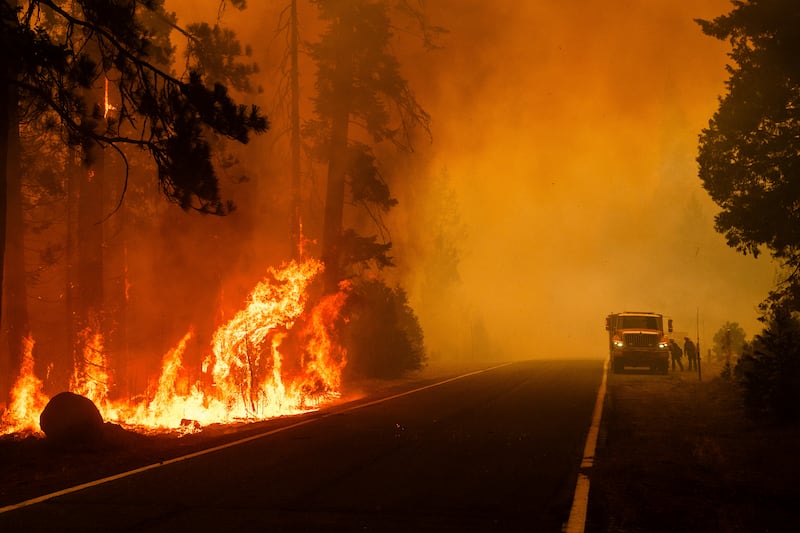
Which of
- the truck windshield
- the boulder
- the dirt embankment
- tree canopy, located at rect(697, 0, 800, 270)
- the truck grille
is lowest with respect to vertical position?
the dirt embankment

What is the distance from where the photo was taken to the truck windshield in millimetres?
35625

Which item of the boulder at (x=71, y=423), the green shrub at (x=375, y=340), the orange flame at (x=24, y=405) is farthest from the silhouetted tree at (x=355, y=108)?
the boulder at (x=71, y=423)

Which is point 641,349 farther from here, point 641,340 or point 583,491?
point 583,491

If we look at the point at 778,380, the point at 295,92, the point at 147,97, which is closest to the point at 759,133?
the point at 778,380

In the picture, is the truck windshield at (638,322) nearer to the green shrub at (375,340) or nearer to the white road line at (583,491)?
the green shrub at (375,340)

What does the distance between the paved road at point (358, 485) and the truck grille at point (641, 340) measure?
2003 cm

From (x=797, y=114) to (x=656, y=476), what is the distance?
16923 mm

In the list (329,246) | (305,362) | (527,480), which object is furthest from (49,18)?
(527,480)

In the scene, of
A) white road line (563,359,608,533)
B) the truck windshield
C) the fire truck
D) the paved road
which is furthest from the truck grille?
the paved road

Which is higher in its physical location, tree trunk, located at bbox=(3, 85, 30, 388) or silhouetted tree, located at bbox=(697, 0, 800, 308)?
silhouetted tree, located at bbox=(697, 0, 800, 308)

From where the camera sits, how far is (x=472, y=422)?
15.4 meters

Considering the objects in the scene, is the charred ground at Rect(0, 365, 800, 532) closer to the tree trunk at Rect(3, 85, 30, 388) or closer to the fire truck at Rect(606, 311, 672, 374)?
the tree trunk at Rect(3, 85, 30, 388)

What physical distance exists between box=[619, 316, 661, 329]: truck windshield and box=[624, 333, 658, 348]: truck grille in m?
1.00

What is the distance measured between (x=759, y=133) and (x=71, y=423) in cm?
2153
